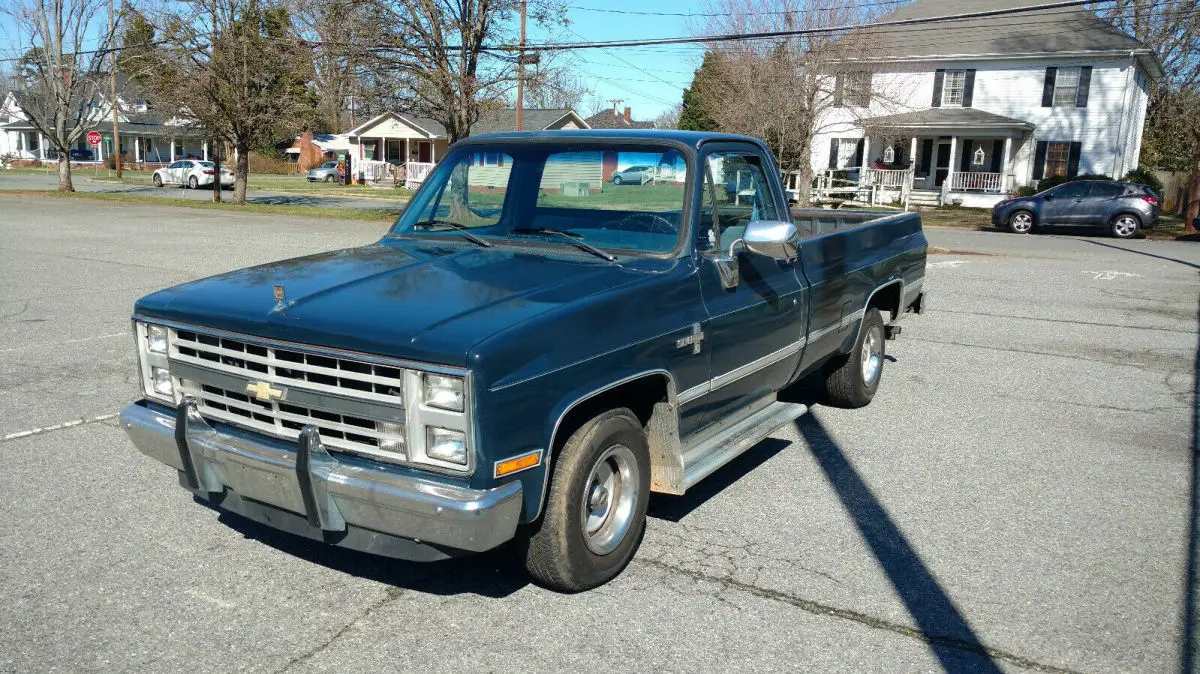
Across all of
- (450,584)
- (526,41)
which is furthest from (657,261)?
(526,41)

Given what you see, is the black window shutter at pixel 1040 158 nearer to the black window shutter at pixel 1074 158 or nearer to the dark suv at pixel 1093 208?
the black window shutter at pixel 1074 158

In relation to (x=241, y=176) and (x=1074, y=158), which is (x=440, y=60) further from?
(x=1074, y=158)

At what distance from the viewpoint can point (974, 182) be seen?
38.8m

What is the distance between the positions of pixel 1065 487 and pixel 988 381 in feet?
9.11

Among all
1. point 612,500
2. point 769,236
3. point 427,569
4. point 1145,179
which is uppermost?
point 1145,179

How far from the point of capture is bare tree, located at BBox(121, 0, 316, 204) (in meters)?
28.3

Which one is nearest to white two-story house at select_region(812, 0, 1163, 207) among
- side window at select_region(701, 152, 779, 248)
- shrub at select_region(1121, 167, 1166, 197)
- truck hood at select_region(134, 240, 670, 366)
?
shrub at select_region(1121, 167, 1166, 197)

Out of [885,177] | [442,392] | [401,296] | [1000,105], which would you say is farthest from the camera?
[1000,105]

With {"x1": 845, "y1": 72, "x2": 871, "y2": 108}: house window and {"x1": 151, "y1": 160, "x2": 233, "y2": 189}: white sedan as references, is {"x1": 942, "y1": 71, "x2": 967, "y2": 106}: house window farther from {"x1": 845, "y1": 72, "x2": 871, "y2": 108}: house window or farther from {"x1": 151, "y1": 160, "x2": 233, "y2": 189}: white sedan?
{"x1": 151, "y1": 160, "x2": 233, "y2": 189}: white sedan

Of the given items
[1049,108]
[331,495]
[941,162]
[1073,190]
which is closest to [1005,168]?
[1049,108]

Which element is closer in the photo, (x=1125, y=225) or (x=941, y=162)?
(x=1125, y=225)

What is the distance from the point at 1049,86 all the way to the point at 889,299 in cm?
3593

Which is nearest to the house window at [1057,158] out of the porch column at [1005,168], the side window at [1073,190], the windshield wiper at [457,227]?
the porch column at [1005,168]

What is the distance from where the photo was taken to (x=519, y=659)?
134 inches
